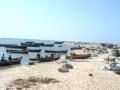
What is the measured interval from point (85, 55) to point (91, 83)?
992 inches

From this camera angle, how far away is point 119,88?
1945cm

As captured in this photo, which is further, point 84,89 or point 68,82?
point 68,82

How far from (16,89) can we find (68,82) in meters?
4.87

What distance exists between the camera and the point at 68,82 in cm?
2156

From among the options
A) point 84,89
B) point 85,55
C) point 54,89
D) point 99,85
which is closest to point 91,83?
point 99,85

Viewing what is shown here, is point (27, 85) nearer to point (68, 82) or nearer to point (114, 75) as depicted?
point (68, 82)

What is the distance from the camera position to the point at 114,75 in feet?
83.0

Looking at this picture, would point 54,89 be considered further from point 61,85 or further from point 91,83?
point 91,83

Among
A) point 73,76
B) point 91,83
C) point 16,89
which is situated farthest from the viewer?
point 73,76

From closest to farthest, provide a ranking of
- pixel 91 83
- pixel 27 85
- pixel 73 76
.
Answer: pixel 27 85 < pixel 91 83 < pixel 73 76

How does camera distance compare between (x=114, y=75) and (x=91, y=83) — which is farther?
(x=114, y=75)

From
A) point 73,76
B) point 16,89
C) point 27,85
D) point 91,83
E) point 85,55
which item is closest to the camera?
point 16,89

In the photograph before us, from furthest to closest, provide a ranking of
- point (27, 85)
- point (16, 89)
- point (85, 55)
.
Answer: point (85, 55)
point (27, 85)
point (16, 89)

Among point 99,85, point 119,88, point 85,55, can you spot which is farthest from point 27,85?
point 85,55
